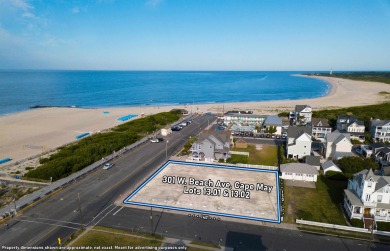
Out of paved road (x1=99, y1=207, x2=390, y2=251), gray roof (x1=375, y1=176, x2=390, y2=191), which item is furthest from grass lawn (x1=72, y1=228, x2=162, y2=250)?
gray roof (x1=375, y1=176, x2=390, y2=191)

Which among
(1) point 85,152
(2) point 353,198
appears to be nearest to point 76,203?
(1) point 85,152

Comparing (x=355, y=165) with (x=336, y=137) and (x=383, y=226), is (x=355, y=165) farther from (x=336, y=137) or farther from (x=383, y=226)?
(x=383, y=226)

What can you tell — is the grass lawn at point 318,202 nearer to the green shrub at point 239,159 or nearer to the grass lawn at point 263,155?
the grass lawn at point 263,155

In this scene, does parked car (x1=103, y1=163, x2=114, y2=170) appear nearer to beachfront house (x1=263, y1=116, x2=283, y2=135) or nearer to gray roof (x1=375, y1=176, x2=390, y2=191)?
gray roof (x1=375, y1=176, x2=390, y2=191)

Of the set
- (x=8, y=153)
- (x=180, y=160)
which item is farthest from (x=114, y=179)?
(x=8, y=153)

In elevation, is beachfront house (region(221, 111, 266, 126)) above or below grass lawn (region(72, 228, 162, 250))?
above

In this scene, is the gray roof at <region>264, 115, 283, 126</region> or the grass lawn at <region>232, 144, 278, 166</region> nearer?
the grass lawn at <region>232, 144, 278, 166</region>
